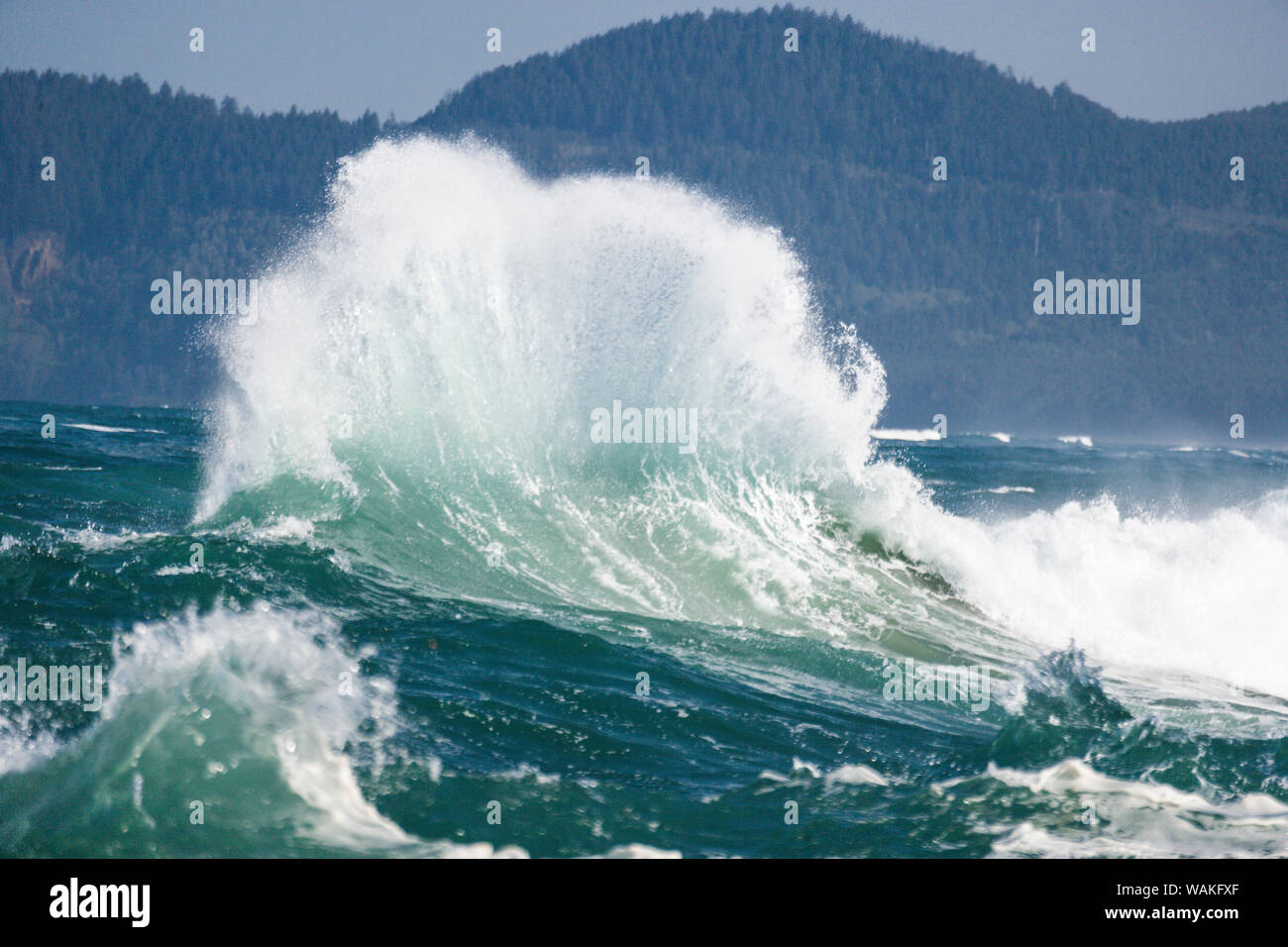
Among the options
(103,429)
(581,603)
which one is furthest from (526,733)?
(103,429)

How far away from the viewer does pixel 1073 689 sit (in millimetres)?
9562

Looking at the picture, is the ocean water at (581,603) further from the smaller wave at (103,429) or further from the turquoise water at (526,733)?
the smaller wave at (103,429)

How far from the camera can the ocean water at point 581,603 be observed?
258 inches

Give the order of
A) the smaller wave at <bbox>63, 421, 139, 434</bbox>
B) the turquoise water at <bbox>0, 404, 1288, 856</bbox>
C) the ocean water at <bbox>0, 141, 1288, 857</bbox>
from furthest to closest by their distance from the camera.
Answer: the smaller wave at <bbox>63, 421, 139, 434</bbox> < the ocean water at <bbox>0, 141, 1288, 857</bbox> < the turquoise water at <bbox>0, 404, 1288, 856</bbox>

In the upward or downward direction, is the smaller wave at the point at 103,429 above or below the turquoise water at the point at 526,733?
above

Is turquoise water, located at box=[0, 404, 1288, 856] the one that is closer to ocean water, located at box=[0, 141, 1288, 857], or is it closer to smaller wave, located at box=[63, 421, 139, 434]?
ocean water, located at box=[0, 141, 1288, 857]

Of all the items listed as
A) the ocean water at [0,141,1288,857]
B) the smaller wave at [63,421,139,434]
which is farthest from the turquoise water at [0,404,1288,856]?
the smaller wave at [63,421,139,434]

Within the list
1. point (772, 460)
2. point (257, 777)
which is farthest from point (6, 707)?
point (772, 460)

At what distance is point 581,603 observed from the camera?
12.1 meters

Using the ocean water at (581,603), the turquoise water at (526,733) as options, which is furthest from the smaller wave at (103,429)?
the turquoise water at (526,733)

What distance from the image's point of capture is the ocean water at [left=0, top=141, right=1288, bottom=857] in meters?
6.55

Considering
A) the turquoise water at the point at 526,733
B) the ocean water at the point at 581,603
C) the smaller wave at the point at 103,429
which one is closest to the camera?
the turquoise water at the point at 526,733
